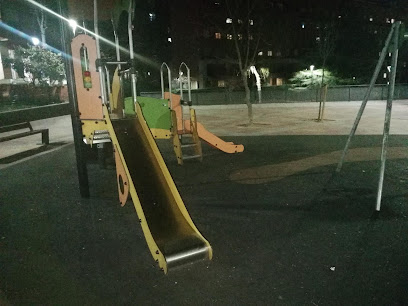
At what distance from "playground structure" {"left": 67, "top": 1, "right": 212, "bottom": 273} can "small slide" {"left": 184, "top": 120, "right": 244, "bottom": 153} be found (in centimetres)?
212

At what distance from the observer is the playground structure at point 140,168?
380cm

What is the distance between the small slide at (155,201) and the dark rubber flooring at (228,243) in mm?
284

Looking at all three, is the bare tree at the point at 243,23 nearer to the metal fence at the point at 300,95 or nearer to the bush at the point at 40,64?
the metal fence at the point at 300,95

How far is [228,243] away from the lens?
14.5ft

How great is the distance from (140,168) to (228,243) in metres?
1.57

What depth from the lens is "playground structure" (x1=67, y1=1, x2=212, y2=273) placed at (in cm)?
380

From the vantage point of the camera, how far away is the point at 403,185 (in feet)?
20.9

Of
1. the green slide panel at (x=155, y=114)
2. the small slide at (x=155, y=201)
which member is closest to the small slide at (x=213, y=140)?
the green slide panel at (x=155, y=114)

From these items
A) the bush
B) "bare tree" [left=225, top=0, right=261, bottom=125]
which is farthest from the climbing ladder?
the bush

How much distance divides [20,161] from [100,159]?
2.62 meters

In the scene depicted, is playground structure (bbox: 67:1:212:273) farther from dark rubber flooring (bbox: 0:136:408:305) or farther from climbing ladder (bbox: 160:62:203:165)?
climbing ladder (bbox: 160:62:203:165)

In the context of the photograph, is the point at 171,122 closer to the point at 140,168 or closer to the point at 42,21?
the point at 140,168

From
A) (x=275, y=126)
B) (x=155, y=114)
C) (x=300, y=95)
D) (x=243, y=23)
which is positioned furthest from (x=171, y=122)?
(x=300, y=95)

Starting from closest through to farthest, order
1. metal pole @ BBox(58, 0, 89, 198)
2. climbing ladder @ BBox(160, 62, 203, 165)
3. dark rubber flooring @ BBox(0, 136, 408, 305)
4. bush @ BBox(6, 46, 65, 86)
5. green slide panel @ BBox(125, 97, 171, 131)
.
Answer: dark rubber flooring @ BBox(0, 136, 408, 305) < metal pole @ BBox(58, 0, 89, 198) < climbing ladder @ BBox(160, 62, 203, 165) < green slide panel @ BBox(125, 97, 171, 131) < bush @ BBox(6, 46, 65, 86)
